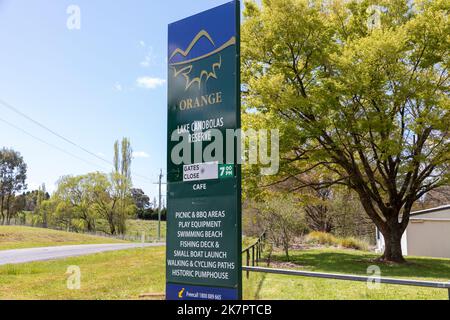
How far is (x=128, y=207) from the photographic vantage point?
61250mm

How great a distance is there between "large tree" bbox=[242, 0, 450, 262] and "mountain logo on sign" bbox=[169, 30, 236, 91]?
12.2 metres

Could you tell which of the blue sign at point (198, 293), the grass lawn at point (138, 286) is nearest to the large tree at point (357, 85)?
the grass lawn at point (138, 286)

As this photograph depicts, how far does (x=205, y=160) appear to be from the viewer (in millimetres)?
5094

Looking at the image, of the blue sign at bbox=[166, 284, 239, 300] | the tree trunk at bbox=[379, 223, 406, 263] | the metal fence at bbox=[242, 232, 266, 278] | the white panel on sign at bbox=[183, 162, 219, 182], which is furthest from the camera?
the tree trunk at bbox=[379, 223, 406, 263]

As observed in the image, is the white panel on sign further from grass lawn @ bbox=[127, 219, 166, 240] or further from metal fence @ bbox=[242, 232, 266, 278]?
grass lawn @ bbox=[127, 219, 166, 240]

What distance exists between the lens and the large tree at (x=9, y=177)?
7456cm

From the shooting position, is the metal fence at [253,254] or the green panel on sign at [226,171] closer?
the green panel on sign at [226,171]

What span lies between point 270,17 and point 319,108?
4344 mm

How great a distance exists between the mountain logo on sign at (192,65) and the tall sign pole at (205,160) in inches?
0.4

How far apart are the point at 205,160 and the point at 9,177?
78534 millimetres

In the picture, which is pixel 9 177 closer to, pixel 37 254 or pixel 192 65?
pixel 37 254

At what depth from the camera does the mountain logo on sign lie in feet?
16.7

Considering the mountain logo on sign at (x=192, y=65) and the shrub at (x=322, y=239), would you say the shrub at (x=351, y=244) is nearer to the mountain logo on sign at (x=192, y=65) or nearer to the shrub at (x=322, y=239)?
the shrub at (x=322, y=239)

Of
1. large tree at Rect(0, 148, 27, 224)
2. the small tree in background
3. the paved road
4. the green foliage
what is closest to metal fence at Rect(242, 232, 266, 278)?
the small tree in background
